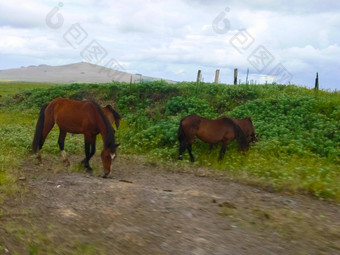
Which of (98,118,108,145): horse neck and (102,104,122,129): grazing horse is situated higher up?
(102,104,122,129): grazing horse

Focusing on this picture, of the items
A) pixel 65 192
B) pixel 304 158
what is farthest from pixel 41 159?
pixel 304 158

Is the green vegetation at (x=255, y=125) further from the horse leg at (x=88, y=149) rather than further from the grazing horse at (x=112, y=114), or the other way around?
the horse leg at (x=88, y=149)

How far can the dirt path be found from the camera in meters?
3.85

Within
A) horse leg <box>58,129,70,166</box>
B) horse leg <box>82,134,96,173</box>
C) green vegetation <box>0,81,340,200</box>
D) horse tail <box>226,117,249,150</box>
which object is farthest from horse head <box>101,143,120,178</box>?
horse tail <box>226,117,249,150</box>

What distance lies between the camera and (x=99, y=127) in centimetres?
841

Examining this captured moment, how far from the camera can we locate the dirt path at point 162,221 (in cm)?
385

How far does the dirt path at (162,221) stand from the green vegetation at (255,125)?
1081 mm

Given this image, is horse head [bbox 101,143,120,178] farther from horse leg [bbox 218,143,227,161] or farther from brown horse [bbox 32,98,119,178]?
horse leg [bbox 218,143,227,161]

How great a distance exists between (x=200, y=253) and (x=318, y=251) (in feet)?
4.15

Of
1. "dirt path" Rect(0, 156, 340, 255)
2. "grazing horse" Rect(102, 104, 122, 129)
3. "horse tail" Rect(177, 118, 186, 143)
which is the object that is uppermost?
"grazing horse" Rect(102, 104, 122, 129)

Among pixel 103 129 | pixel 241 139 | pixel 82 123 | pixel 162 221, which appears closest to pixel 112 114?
pixel 82 123

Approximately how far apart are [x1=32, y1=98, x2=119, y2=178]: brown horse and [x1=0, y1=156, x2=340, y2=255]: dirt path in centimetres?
151

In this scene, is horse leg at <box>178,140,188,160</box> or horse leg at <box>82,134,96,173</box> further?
horse leg at <box>178,140,188,160</box>

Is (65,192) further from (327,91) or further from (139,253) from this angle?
(327,91)
